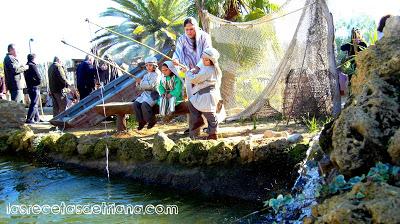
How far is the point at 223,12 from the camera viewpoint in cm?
1767

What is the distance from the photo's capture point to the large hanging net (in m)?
7.12

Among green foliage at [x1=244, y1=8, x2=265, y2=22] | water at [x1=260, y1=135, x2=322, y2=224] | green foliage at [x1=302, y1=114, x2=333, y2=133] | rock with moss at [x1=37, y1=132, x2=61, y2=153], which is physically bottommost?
water at [x1=260, y1=135, x2=322, y2=224]

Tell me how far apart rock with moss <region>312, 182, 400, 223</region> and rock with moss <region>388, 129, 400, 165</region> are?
36cm

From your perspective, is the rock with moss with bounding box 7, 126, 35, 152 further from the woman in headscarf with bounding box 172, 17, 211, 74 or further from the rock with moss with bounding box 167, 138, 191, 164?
the rock with moss with bounding box 167, 138, 191, 164

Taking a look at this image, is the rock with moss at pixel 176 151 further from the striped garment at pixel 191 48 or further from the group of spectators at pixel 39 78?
the group of spectators at pixel 39 78

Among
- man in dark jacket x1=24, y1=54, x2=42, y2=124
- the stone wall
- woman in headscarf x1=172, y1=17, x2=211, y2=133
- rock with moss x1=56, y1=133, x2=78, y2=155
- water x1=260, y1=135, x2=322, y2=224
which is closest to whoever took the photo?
water x1=260, y1=135, x2=322, y2=224

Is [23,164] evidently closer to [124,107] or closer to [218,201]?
[124,107]

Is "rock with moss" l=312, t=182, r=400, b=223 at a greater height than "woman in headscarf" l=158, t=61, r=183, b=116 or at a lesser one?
lesser

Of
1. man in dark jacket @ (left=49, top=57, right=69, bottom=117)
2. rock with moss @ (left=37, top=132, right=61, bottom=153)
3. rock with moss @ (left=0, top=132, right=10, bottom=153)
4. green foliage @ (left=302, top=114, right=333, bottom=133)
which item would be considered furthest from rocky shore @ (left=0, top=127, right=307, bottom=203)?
man in dark jacket @ (left=49, top=57, right=69, bottom=117)

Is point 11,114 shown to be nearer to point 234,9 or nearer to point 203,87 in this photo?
point 203,87

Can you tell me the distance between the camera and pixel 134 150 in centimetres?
604

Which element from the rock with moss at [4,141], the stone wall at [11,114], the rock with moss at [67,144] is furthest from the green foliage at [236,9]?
the rock with moss at [67,144]

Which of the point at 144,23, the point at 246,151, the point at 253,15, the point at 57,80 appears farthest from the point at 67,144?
the point at 144,23

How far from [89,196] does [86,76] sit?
661cm
